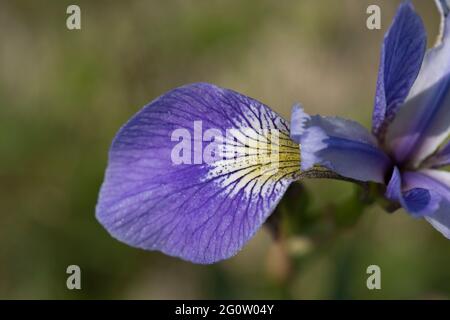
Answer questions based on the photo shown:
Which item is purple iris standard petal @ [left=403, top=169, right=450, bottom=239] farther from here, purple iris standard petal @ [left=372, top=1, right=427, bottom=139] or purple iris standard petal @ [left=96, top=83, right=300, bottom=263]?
purple iris standard petal @ [left=96, top=83, right=300, bottom=263]

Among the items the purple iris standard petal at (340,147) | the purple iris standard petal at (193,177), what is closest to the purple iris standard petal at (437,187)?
the purple iris standard petal at (340,147)

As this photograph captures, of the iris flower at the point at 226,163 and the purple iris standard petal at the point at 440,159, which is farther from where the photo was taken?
the purple iris standard petal at the point at 440,159

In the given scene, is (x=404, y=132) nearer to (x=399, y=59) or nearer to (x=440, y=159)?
(x=440, y=159)

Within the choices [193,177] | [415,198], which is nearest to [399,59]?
[415,198]

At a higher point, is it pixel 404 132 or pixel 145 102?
pixel 145 102

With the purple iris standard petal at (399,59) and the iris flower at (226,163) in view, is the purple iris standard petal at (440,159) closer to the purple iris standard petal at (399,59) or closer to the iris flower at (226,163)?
the iris flower at (226,163)

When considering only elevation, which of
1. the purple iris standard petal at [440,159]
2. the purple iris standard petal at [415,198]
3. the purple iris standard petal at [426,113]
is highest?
the purple iris standard petal at [426,113]
